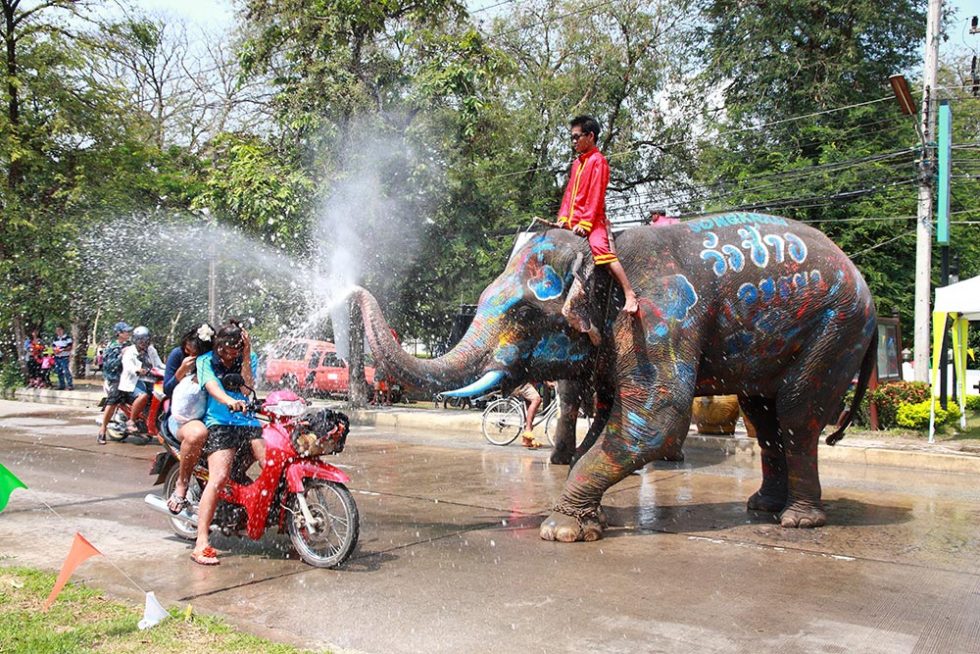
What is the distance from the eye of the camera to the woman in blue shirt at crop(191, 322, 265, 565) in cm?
591

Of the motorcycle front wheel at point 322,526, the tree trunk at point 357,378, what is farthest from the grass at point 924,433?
the motorcycle front wheel at point 322,526

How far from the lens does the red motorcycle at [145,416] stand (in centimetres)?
1209

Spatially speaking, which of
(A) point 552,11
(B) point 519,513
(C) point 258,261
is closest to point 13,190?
(C) point 258,261

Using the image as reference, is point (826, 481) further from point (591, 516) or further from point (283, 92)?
point (283, 92)

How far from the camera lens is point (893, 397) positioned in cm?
1401

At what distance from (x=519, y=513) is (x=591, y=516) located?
1.20 metres

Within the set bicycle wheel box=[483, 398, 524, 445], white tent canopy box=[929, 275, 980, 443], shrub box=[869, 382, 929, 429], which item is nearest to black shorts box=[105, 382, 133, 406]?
bicycle wheel box=[483, 398, 524, 445]

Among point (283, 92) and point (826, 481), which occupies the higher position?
point (283, 92)

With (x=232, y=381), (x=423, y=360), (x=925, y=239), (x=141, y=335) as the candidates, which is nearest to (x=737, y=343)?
(x=423, y=360)

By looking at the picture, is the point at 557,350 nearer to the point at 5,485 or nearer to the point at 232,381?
the point at 232,381

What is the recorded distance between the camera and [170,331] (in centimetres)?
2970

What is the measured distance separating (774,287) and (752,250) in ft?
1.09

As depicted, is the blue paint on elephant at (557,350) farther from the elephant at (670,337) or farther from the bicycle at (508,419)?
the bicycle at (508,419)

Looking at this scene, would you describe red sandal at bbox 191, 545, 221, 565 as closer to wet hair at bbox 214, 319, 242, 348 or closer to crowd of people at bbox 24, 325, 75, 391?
wet hair at bbox 214, 319, 242, 348
